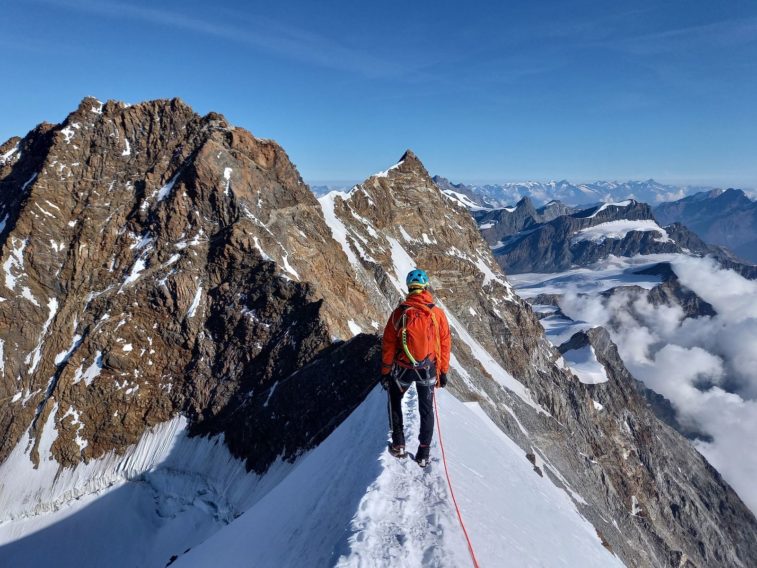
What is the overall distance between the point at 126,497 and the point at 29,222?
3623cm

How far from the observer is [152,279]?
51094 millimetres

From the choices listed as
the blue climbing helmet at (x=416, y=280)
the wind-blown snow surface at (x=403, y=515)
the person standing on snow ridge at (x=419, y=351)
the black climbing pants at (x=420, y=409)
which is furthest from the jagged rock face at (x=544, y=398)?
the blue climbing helmet at (x=416, y=280)

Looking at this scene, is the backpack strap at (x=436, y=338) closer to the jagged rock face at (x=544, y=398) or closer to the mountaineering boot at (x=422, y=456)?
the mountaineering boot at (x=422, y=456)

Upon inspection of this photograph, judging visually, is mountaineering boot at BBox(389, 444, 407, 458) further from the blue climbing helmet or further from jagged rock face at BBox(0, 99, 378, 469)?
jagged rock face at BBox(0, 99, 378, 469)

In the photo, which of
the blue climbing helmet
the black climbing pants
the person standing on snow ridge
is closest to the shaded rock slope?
the black climbing pants

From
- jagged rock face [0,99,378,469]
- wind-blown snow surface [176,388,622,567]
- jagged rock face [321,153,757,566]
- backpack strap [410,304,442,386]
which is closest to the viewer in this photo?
wind-blown snow surface [176,388,622,567]

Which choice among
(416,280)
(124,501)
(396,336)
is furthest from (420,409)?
(124,501)

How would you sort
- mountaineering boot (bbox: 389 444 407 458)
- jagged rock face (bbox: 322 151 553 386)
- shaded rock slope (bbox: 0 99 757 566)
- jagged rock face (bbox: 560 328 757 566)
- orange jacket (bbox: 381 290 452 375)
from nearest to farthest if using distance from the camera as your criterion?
orange jacket (bbox: 381 290 452 375), mountaineering boot (bbox: 389 444 407 458), shaded rock slope (bbox: 0 99 757 566), jagged rock face (bbox: 322 151 553 386), jagged rock face (bbox: 560 328 757 566)

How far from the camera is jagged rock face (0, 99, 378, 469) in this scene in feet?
150

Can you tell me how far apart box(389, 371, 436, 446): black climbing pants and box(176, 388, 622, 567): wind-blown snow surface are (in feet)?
2.23

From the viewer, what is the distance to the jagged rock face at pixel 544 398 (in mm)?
69750

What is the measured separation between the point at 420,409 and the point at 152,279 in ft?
157

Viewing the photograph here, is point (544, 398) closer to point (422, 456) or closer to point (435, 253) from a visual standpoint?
point (435, 253)

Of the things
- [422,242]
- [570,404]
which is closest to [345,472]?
[422,242]
